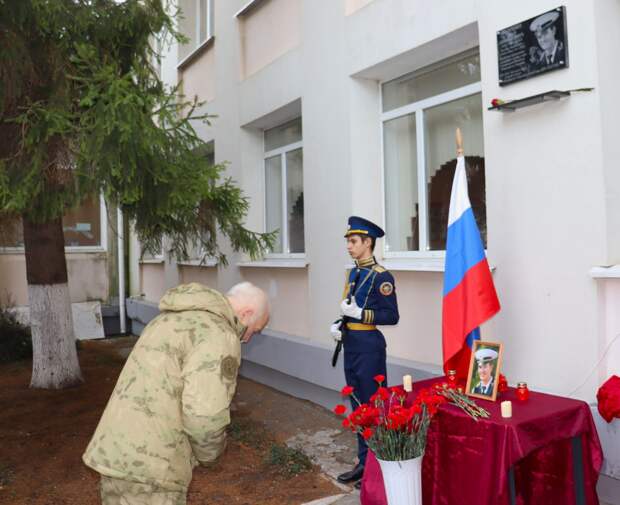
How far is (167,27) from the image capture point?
576cm

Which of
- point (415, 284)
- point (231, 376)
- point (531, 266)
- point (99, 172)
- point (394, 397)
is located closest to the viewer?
point (231, 376)

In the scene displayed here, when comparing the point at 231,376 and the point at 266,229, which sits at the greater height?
the point at 266,229

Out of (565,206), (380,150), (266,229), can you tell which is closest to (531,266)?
(565,206)

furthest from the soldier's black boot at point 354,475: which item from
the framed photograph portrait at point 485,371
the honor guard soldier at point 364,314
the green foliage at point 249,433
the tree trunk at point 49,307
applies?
the tree trunk at point 49,307

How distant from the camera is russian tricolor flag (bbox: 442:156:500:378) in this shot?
3.55 m

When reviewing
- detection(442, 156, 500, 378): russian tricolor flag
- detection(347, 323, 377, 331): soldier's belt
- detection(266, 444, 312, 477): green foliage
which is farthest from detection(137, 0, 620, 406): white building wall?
detection(266, 444, 312, 477): green foliage

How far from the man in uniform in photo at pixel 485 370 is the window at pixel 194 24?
7.52 metres

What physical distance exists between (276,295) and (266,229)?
1093 millimetres

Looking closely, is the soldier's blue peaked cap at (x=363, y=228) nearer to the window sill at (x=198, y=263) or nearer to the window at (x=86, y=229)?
the window sill at (x=198, y=263)

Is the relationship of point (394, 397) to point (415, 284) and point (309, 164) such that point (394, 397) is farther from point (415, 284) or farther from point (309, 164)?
point (309, 164)

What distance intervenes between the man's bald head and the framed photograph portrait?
1.36m

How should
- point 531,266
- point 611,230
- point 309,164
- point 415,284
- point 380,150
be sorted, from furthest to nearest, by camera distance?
point 309,164, point 380,150, point 415,284, point 531,266, point 611,230

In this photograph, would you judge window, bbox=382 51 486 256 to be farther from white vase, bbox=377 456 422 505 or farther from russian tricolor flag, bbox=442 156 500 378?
white vase, bbox=377 456 422 505

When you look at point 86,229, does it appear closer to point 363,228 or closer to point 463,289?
point 363,228
